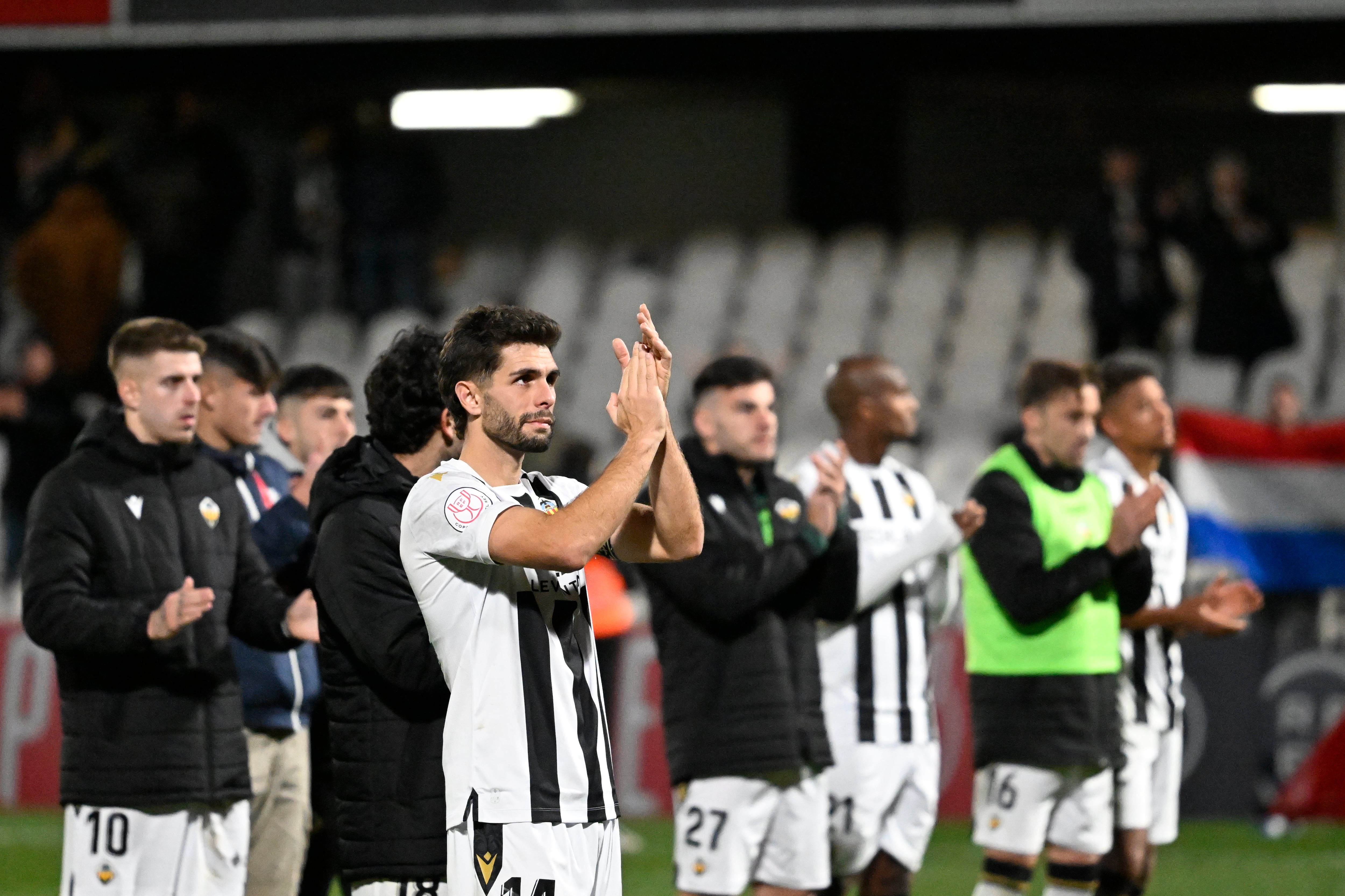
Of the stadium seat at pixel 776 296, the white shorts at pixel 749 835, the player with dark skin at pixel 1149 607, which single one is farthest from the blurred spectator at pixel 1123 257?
the white shorts at pixel 749 835

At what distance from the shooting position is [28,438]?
12.5m

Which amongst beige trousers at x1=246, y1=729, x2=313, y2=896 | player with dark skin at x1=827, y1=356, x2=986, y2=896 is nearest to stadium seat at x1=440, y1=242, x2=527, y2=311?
player with dark skin at x1=827, y1=356, x2=986, y2=896

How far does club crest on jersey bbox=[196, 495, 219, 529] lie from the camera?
5.00m

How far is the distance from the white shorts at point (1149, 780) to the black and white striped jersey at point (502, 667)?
3470 mm

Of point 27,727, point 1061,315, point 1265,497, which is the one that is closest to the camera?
point 27,727

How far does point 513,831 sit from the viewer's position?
11.7 feet

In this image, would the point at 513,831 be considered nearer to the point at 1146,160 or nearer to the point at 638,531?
the point at 638,531

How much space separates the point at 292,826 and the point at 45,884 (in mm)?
3553

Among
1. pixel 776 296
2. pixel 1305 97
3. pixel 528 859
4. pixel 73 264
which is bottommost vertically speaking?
pixel 528 859

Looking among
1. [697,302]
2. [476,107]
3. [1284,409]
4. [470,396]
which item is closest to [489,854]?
[470,396]

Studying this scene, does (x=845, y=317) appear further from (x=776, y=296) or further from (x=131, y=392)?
(x=131, y=392)

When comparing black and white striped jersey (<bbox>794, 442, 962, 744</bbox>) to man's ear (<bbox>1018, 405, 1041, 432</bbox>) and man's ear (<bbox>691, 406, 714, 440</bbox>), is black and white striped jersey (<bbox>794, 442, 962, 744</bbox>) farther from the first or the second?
man's ear (<bbox>1018, 405, 1041, 432</bbox>)

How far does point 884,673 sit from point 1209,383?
8164 millimetres

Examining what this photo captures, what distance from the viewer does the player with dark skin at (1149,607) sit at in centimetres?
664
